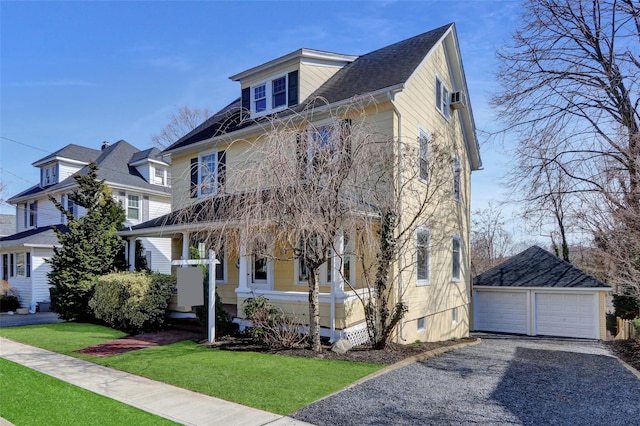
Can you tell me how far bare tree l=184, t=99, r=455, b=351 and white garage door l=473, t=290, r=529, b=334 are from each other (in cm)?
1342

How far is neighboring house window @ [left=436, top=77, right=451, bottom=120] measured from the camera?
14.9 meters

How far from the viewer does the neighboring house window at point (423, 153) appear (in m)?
11.1

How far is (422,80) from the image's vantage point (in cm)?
1346

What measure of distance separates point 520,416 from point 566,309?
16.2 meters

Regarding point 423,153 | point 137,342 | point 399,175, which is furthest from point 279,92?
point 137,342

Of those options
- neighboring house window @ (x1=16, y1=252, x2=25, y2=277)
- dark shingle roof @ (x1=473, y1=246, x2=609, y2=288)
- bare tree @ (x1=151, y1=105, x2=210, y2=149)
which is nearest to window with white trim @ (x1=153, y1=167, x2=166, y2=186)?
neighboring house window @ (x1=16, y1=252, x2=25, y2=277)

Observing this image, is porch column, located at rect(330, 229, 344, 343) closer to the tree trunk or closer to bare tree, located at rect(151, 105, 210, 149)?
the tree trunk

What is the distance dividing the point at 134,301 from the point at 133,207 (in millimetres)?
13146

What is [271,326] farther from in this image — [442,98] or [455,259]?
[442,98]

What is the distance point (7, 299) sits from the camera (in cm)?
2139

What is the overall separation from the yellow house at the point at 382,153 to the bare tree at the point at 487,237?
572 inches

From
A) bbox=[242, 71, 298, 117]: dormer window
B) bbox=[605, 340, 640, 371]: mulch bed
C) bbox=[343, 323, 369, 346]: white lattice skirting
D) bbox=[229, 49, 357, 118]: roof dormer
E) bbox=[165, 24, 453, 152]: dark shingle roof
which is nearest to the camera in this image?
bbox=[343, 323, 369, 346]: white lattice skirting

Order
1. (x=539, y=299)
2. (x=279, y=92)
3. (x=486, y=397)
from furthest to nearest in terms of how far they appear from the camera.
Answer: (x=539, y=299) < (x=279, y=92) < (x=486, y=397)

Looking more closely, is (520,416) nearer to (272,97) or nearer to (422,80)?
(422,80)
